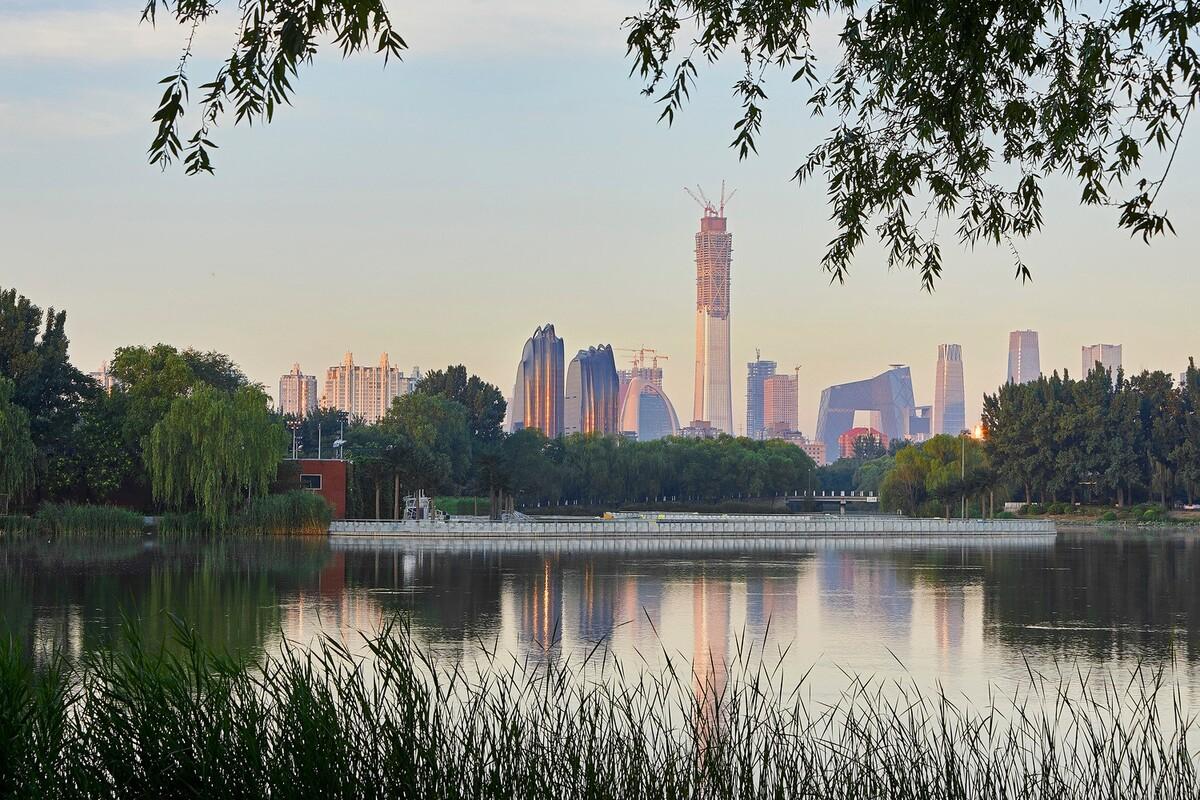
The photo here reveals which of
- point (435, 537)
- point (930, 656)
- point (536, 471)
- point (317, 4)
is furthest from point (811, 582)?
point (536, 471)

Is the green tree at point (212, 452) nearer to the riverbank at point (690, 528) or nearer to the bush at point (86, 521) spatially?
the bush at point (86, 521)

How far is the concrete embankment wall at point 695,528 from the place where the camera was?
5675 centimetres

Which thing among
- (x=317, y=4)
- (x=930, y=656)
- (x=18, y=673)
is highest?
(x=317, y=4)

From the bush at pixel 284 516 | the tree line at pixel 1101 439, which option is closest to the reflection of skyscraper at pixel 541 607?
the bush at pixel 284 516

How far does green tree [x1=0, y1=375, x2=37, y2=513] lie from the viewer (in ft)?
166

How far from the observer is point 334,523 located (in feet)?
185

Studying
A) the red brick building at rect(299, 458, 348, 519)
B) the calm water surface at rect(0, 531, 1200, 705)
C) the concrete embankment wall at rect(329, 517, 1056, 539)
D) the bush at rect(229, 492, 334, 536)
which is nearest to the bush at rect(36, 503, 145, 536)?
the bush at rect(229, 492, 334, 536)

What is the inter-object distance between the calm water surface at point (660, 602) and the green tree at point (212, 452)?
12.2 feet

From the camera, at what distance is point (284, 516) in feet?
180

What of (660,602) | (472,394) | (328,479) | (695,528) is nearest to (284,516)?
(328,479)

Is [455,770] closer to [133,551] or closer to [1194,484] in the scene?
[133,551]

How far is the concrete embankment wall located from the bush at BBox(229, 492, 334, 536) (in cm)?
74

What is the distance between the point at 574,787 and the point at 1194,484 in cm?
9322

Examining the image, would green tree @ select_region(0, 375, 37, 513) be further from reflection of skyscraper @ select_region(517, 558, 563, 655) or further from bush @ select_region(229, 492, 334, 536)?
reflection of skyscraper @ select_region(517, 558, 563, 655)
